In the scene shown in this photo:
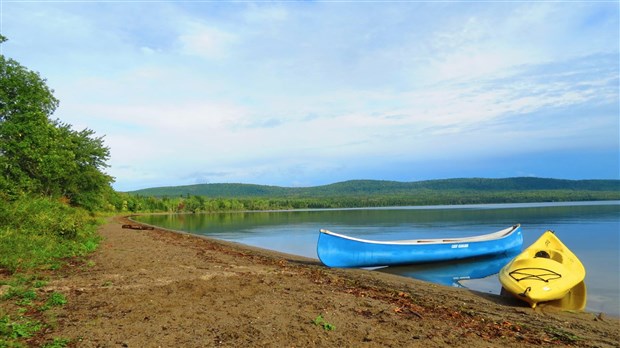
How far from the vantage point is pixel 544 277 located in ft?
38.7

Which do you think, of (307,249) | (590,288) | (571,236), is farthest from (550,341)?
(571,236)

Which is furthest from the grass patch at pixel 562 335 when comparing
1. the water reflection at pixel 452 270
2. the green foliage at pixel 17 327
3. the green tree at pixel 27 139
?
the green tree at pixel 27 139

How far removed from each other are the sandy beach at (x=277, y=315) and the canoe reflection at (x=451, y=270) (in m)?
5.41

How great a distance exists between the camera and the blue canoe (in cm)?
1708

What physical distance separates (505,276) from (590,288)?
446cm

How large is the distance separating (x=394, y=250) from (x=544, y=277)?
729cm

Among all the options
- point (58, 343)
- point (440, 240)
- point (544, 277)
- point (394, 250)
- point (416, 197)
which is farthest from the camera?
point (416, 197)

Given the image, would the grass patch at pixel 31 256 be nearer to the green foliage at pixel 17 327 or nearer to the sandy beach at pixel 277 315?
the green foliage at pixel 17 327

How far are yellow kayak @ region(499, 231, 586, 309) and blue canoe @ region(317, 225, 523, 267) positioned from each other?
5681mm

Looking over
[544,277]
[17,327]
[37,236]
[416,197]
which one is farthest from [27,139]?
[416,197]

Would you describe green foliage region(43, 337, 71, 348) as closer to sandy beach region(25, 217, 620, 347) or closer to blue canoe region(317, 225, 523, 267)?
sandy beach region(25, 217, 620, 347)

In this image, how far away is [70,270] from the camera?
459 inches

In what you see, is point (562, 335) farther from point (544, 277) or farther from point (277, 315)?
point (277, 315)

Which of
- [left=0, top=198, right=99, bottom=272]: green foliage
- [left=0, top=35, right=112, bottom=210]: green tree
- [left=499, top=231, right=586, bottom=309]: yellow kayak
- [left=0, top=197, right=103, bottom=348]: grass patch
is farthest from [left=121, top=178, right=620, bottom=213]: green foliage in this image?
[left=499, top=231, right=586, bottom=309]: yellow kayak
